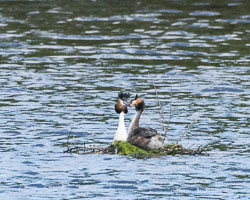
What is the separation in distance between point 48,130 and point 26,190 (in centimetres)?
529

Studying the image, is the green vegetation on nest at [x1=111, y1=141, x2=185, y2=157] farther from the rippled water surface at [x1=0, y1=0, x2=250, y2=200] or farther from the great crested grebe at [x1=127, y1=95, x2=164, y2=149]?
the rippled water surface at [x1=0, y1=0, x2=250, y2=200]

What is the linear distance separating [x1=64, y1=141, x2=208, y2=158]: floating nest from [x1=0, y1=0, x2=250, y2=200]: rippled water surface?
0.71ft

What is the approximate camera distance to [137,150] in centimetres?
1906

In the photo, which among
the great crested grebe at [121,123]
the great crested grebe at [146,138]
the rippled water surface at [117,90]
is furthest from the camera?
the great crested grebe at [121,123]

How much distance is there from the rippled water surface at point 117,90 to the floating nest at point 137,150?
215 millimetres

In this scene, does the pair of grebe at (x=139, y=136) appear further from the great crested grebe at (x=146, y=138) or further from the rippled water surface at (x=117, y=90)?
the rippled water surface at (x=117, y=90)

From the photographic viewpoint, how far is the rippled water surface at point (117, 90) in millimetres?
17141

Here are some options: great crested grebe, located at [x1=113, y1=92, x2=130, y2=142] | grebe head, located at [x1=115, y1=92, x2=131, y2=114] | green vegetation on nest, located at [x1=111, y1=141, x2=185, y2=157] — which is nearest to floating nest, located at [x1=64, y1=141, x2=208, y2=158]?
green vegetation on nest, located at [x1=111, y1=141, x2=185, y2=157]

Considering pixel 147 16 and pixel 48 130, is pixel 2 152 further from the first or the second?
pixel 147 16

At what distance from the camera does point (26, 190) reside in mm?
16531

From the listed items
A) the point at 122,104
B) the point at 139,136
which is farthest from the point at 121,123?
the point at 122,104

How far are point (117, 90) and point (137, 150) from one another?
8.08 metres

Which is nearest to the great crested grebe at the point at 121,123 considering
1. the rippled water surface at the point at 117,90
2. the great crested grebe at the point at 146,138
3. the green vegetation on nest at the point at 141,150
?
the great crested grebe at the point at 146,138

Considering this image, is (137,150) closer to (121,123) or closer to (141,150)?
(141,150)
